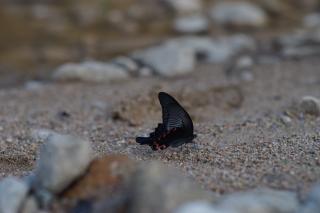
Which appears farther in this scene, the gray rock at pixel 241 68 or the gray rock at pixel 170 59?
the gray rock at pixel 170 59

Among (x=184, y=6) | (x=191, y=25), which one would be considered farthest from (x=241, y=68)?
(x=184, y=6)

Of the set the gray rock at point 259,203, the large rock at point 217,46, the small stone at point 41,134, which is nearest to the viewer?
the gray rock at point 259,203

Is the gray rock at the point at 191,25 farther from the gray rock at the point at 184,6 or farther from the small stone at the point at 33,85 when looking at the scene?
the small stone at the point at 33,85

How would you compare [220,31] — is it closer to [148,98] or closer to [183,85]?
[183,85]

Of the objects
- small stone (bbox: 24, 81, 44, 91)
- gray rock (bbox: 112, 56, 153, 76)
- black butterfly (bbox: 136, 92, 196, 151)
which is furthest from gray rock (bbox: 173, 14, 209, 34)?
black butterfly (bbox: 136, 92, 196, 151)

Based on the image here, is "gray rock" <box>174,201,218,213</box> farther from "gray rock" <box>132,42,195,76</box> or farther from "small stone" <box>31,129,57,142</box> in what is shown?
"gray rock" <box>132,42,195,76</box>

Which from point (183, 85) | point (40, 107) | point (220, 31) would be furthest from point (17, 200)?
point (220, 31)

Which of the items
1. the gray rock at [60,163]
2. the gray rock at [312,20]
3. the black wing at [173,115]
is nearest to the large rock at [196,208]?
the gray rock at [60,163]
